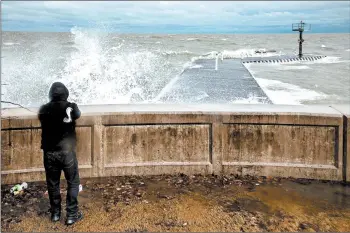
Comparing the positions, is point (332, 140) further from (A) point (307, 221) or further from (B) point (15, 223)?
(B) point (15, 223)

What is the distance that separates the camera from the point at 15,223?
177 inches

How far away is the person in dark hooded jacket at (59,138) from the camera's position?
4.28m

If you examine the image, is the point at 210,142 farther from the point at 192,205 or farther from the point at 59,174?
the point at 59,174

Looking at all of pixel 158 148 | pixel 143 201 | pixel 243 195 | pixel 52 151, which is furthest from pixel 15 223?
pixel 243 195

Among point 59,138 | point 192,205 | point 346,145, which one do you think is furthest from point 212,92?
point 59,138

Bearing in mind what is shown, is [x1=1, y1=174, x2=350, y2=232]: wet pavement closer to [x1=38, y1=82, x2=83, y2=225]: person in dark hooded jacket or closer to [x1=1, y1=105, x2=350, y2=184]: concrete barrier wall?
[x1=1, y1=105, x2=350, y2=184]: concrete barrier wall

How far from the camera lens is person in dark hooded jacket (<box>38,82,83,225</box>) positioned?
14.0 feet

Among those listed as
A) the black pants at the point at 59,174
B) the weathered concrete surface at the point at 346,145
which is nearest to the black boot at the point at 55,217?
the black pants at the point at 59,174

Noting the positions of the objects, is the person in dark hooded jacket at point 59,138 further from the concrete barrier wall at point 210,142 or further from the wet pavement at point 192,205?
the concrete barrier wall at point 210,142

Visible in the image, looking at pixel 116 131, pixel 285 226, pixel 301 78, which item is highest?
pixel 301 78

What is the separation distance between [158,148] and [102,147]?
0.92 m

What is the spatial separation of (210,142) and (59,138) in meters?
2.69

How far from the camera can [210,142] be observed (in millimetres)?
6168

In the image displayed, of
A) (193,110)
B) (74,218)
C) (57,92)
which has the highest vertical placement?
(57,92)
